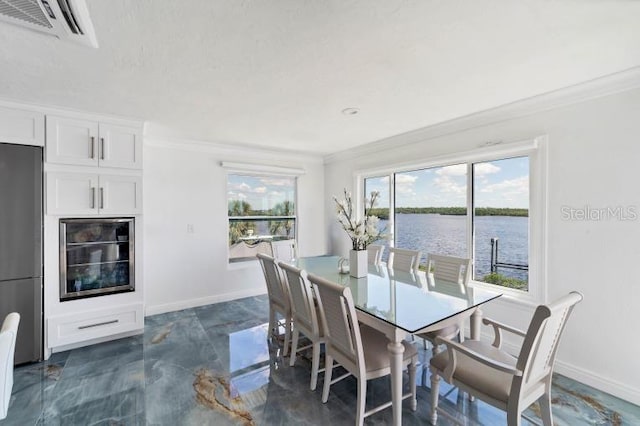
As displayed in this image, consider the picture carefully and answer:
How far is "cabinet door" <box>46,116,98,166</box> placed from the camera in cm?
278

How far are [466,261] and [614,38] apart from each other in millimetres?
1791

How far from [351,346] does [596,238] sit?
87.5 inches

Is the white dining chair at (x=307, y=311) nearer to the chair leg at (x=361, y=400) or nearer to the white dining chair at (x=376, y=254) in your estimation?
the chair leg at (x=361, y=400)

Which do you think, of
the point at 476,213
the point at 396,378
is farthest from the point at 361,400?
the point at 476,213

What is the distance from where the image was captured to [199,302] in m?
4.20

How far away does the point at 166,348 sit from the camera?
296cm

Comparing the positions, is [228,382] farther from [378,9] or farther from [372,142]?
[372,142]

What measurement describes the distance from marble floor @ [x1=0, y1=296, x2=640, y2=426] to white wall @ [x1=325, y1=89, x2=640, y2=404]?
26cm

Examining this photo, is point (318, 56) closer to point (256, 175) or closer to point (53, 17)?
point (53, 17)

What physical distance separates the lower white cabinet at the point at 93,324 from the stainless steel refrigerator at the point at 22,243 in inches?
4.6

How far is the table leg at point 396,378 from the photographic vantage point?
1.69 metres

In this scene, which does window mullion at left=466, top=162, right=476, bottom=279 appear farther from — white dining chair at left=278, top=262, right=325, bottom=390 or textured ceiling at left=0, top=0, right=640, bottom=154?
white dining chair at left=278, top=262, right=325, bottom=390

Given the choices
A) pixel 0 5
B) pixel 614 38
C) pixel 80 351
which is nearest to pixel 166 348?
pixel 80 351

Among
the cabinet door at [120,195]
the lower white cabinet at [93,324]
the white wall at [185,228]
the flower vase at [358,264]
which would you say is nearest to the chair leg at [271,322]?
the flower vase at [358,264]
